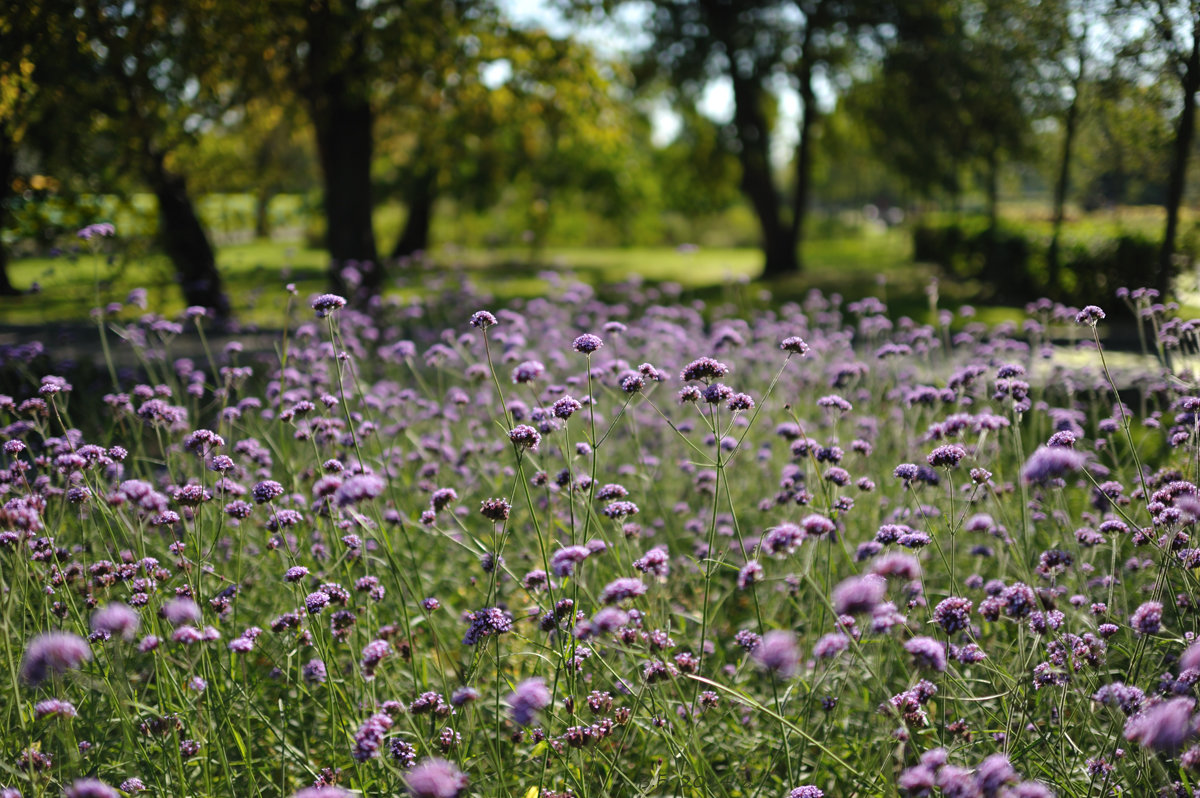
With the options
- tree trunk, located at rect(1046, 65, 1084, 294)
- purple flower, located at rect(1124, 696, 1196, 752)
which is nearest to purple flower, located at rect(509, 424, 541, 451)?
purple flower, located at rect(1124, 696, 1196, 752)

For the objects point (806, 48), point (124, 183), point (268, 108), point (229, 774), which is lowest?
point (229, 774)

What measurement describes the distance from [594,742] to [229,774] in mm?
1083

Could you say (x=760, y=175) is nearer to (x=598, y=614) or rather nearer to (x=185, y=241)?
(x=185, y=241)

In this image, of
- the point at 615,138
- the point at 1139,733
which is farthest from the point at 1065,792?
the point at 615,138

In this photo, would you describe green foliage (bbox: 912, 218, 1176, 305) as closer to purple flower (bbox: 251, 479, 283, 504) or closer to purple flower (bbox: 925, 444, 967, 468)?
purple flower (bbox: 925, 444, 967, 468)

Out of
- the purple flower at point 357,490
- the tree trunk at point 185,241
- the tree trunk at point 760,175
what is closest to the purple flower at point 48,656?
the purple flower at point 357,490

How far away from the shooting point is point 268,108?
14.5 metres

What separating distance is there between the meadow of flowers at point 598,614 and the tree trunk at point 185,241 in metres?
6.41

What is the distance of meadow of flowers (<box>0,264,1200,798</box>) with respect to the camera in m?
2.26

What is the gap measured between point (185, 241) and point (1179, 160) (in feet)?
40.5

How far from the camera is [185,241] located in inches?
454

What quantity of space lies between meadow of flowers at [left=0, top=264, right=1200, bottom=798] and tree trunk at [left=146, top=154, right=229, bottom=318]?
6.41 m

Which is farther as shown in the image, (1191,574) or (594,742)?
(1191,574)

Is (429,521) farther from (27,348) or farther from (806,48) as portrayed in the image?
(806,48)
